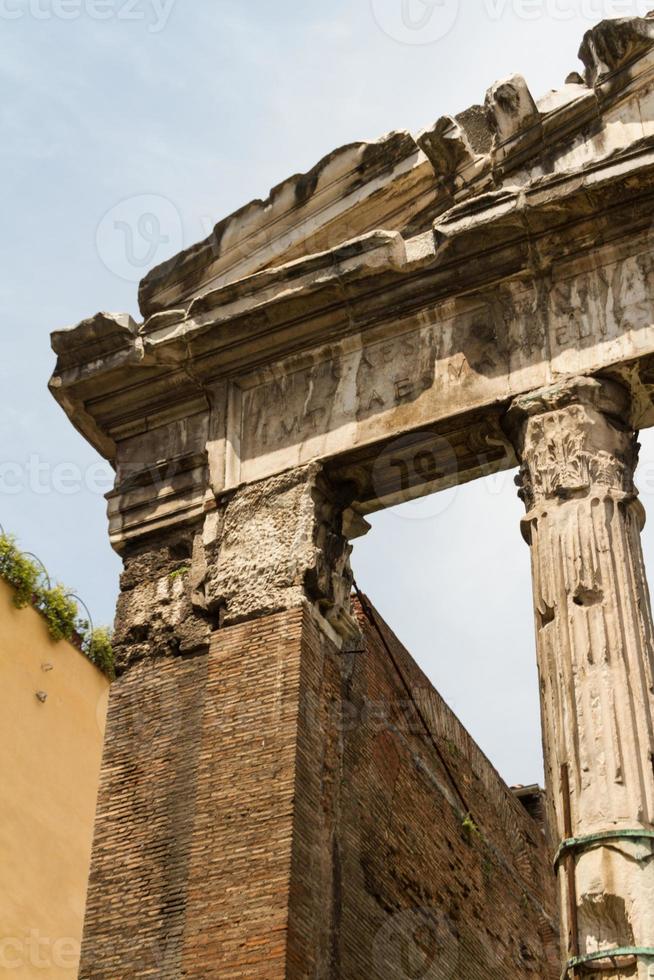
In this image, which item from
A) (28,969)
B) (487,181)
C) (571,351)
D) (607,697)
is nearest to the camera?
(607,697)

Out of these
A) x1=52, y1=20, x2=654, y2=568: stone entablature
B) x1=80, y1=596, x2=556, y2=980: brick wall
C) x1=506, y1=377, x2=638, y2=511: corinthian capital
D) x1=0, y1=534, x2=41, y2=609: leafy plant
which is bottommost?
x1=80, y1=596, x2=556, y2=980: brick wall

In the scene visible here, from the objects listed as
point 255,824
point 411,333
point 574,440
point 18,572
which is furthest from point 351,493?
point 18,572

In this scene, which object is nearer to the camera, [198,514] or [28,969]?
→ [198,514]

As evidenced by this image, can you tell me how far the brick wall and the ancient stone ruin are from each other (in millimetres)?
20

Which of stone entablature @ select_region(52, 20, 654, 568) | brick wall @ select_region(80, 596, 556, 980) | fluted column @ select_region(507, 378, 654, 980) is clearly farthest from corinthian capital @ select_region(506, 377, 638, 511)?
brick wall @ select_region(80, 596, 556, 980)

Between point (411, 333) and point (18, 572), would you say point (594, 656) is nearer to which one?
point (411, 333)

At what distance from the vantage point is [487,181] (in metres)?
10.4

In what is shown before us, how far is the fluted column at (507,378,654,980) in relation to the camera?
24.7ft

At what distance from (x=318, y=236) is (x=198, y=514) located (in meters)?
2.12

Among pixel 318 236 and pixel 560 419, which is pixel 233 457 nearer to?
pixel 318 236

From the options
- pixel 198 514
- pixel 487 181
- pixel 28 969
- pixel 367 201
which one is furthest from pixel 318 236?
pixel 28 969

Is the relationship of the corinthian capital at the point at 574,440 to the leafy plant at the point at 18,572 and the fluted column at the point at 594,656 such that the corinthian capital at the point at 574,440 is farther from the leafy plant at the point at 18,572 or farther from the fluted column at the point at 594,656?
the leafy plant at the point at 18,572

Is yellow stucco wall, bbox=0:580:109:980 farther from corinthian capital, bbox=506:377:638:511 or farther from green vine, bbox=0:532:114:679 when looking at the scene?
corinthian capital, bbox=506:377:638:511

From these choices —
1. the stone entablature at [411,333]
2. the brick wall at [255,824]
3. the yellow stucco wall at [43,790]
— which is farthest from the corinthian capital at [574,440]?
the yellow stucco wall at [43,790]
